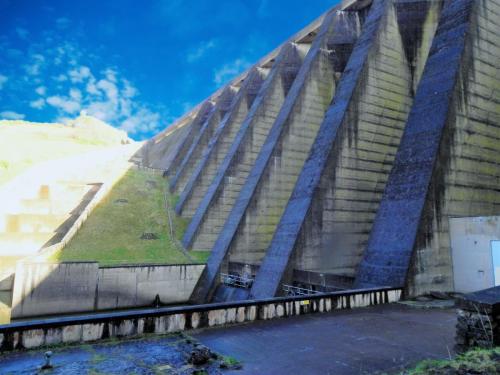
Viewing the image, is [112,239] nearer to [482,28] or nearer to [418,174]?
[418,174]

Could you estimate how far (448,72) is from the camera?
11.5 m

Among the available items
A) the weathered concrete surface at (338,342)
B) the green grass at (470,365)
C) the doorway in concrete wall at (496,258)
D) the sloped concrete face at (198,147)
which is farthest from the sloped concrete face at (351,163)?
the sloped concrete face at (198,147)

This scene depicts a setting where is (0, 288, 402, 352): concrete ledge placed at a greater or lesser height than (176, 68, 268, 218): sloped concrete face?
lesser

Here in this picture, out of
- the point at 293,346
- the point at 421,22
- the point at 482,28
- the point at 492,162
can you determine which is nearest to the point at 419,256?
the point at 492,162

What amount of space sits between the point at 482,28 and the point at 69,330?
48.4 ft

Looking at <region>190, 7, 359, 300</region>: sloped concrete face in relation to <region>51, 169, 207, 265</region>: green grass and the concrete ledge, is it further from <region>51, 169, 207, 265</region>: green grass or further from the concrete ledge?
the concrete ledge

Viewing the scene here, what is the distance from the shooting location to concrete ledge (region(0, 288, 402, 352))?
522 cm

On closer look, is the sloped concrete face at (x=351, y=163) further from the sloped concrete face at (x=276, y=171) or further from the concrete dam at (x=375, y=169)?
the sloped concrete face at (x=276, y=171)

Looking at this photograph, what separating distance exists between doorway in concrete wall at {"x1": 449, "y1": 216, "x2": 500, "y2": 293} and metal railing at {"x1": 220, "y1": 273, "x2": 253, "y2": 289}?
25.5 ft

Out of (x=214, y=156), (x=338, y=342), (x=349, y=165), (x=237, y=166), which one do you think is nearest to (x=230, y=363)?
(x=338, y=342)

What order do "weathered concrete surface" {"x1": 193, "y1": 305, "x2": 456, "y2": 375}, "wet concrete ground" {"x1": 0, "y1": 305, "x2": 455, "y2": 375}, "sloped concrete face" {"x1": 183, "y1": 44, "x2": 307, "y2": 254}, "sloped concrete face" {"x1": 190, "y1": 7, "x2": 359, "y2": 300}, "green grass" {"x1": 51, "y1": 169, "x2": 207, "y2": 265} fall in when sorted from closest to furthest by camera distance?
"wet concrete ground" {"x1": 0, "y1": 305, "x2": 455, "y2": 375} < "weathered concrete surface" {"x1": 193, "y1": 305, "x2": 456, "y2": 375} < "sloped concrete face" {"x1": 190, "y1": 7, "x2": 359, "y2": 300} < "green grass" {"x1": 51, "y1": 169, "x2": 207, "y2": 265} < "sloped concrete face" {"x1": 183, "y1": 44, "x2": 307, "y2": 254}

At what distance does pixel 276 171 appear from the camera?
60.7 feet

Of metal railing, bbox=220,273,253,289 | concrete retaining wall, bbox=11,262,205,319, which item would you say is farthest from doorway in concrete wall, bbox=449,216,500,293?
concrete retaining wall, bbox=11,262,205,319

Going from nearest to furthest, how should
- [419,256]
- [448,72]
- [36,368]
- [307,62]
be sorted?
1. [36,368]
2. [419,256]
3. [448,72]
4. [307,62]
